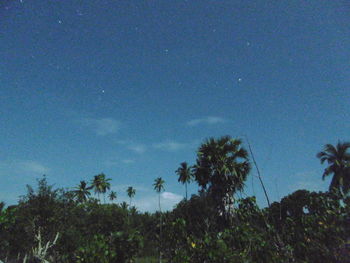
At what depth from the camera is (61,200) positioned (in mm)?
25828

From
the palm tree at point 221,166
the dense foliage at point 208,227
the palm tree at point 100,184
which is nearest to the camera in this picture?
the dense foliage at point 208,227

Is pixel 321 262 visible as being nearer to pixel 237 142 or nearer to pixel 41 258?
pixel 237 142

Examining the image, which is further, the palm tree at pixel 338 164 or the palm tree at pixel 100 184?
the palm tree at pixel 100 184

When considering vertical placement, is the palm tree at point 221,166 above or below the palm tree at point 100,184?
below

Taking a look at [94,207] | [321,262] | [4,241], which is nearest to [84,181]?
[94,207]

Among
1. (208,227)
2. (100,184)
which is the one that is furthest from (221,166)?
(100,184)

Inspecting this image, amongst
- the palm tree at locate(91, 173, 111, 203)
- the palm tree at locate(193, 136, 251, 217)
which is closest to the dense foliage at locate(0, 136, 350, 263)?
the palm tree at locate(193, 136, 251, 217)

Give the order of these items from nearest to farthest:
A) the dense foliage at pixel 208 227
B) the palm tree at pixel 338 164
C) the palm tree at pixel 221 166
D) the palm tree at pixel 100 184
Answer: the dense foliage at pixel 208 227
the palm tree at pixel 221 166
the palm tree at pixel 338 164
the palm tree at pixel 100 184

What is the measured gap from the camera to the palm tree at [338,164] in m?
40.8

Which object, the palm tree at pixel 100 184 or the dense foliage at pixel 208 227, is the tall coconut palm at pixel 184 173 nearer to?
the dense foliage at pixel 208 227

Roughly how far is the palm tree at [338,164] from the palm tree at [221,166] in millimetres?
26118

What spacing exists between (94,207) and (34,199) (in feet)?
69.8

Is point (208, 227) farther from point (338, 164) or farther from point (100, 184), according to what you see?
point (100, 184)

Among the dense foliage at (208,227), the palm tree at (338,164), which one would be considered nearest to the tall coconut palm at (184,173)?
the dense foliage at (208,227)
